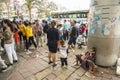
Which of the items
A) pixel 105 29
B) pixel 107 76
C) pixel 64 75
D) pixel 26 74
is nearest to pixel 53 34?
pixel 64 75

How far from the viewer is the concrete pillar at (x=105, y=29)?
4641mm

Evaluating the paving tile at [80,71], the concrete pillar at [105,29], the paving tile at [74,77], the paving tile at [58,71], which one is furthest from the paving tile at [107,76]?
the paving tile at [58,71]

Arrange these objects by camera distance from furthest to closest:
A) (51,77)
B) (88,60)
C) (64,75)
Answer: (88,60) < (64,75) < (51,77)

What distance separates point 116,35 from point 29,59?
397 cm

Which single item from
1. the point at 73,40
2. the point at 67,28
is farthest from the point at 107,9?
the point at 67,28

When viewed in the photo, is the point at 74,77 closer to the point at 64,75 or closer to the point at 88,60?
the point at 64,75

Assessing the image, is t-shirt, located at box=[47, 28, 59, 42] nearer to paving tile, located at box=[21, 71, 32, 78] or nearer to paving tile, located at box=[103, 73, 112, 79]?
paving tile, located at box=[21, 71, 32, 78]

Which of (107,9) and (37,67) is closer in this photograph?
(107,9)

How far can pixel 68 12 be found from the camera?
20750 millimetres

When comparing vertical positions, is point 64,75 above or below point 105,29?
below

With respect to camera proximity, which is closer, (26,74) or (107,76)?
(107,76)

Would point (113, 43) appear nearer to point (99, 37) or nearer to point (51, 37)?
point (99, 37)

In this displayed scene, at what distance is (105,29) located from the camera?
4.78m

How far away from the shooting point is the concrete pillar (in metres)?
4.64
